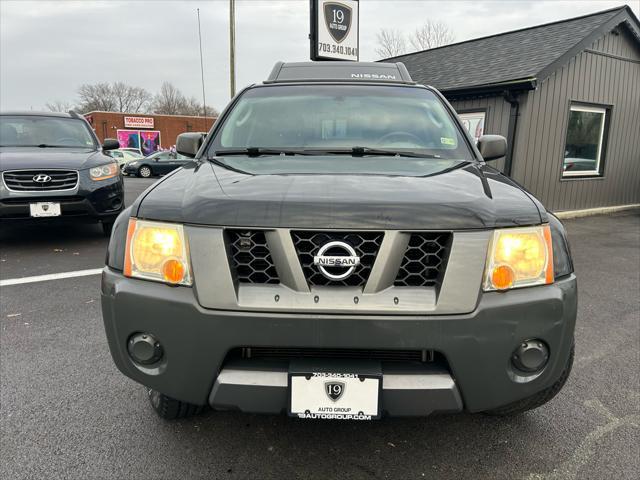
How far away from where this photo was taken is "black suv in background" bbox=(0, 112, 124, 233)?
531 centimetres

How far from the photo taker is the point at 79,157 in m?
5.80

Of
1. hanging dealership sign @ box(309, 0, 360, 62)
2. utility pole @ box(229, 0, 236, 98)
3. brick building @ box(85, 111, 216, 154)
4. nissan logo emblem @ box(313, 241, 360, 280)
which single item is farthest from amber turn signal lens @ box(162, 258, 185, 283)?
brick building @ box(85, 111, 216, 154)

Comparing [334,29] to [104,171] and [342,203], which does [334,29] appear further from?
[342,203]

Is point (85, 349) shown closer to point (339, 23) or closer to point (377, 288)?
point (377, 288)

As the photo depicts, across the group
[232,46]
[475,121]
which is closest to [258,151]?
[475,121]

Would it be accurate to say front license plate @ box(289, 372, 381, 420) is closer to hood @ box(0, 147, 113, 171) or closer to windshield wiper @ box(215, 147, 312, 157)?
windshield wiper @ box(215, 147, 312, 157)

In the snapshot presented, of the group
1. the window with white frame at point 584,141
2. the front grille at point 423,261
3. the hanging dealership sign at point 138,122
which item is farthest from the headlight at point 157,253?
the hanging dealership sign at point 138,122

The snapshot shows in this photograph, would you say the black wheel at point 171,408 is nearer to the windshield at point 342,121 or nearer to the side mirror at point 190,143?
the windshield at point 342,121

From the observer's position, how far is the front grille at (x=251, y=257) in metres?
1.67

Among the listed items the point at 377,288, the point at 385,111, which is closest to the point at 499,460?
the point at 377,288

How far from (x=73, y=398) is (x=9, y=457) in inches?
20.2

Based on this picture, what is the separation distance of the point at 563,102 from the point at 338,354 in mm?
9832

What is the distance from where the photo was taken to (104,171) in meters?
5.90

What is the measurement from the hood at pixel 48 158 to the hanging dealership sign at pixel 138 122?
1630 inches
